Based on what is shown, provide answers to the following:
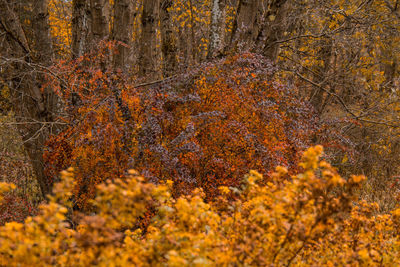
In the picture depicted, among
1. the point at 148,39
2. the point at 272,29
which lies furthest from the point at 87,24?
the point at 272,29

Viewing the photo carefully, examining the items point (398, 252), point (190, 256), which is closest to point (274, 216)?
point (190, 256)

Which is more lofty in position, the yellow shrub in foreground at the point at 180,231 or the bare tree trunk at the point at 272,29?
the bare tree trunk at the point at 272,29

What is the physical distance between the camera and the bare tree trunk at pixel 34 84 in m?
5.26

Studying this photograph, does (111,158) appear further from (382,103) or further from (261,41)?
(382,103)

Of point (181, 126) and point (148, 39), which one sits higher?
point (148, 39)

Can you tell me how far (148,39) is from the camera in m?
7.00

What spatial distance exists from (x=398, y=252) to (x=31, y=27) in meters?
6.83

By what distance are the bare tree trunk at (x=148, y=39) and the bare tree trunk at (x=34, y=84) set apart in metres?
2.06

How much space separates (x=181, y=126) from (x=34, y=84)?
9.37ft

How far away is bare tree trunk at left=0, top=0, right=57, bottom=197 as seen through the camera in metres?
5.26

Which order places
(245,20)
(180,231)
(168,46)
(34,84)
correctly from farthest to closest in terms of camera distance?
(168,46)
(245,20)
(34,84)
(180,231)

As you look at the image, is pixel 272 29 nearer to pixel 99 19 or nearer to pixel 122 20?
pixel 122 20

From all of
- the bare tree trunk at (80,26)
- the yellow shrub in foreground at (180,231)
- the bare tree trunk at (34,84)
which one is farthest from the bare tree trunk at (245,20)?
the yellow shrub in foreground at (180,231)

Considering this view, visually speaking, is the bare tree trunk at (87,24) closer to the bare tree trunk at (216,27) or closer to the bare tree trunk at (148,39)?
the bare tree trunk at (148,39)
